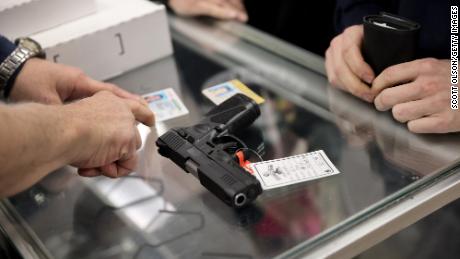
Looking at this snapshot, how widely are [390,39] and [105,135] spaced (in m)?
0.54

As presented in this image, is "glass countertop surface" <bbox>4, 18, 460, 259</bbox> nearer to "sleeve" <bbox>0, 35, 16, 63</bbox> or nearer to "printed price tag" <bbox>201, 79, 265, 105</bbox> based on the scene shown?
"printed price tag" <bbox>201, 79, 265, 105</bbox>

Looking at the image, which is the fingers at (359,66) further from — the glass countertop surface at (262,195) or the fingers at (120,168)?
the fingers at (120,168)

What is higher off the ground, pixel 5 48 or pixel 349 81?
pixel 5 48

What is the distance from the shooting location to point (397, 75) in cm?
98

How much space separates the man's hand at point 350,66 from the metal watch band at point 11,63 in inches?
24.8

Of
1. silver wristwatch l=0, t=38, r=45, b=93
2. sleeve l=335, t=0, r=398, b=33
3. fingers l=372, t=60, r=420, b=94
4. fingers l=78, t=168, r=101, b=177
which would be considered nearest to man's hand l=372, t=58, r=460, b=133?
fingers l=372, t=60, r=420, b=94

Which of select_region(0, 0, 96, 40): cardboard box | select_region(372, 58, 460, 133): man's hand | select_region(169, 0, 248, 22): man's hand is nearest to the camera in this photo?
select_region(372, 58, 460, 133): man's hand

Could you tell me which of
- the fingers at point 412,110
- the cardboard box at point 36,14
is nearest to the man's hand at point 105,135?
the cardboard box at point 36,14

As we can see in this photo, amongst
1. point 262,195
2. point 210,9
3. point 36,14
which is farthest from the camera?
point 210,9

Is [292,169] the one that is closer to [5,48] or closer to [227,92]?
[227,92]

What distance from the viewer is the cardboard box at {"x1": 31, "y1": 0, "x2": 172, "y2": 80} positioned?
1191 millimetres

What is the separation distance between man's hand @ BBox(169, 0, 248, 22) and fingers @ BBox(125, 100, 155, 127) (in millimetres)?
493

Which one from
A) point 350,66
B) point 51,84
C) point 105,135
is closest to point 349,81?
point 350,66

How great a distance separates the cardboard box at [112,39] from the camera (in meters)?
1.19
